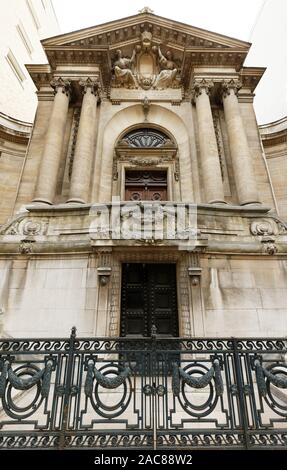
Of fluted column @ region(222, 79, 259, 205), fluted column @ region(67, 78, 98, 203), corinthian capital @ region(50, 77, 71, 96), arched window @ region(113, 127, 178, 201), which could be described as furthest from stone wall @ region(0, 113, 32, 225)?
fluted column @ region(222, 79, 259, 205)

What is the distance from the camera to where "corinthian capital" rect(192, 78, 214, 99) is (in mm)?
16391

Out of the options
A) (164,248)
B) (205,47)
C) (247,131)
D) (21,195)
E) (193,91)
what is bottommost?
(164,248)

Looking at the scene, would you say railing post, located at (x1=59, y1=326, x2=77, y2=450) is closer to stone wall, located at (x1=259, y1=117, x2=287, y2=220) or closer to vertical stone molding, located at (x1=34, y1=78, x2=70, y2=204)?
vertical stone molding, located at (x1=34, y1=78, x2=70, y2=204)

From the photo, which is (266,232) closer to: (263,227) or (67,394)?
(263,227)

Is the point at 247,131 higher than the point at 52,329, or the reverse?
the point at 247,131

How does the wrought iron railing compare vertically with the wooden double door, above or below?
below

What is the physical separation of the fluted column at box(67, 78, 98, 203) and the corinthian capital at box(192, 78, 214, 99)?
5362mm

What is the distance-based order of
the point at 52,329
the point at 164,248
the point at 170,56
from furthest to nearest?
the point at 170,56 → the point at 164,248 → the point at 52,329

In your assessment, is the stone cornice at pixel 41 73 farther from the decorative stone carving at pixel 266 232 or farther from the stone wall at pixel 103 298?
the decorative stone carving at pixel 266 232

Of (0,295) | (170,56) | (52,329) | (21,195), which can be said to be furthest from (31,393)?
(170,56)
